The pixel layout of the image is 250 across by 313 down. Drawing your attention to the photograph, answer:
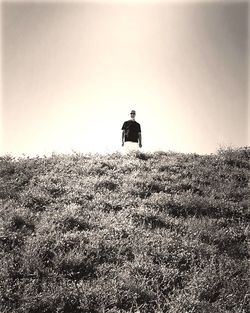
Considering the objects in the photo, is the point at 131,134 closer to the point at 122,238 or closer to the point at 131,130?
the point at 131,130

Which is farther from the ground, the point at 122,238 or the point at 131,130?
the point at 131,130

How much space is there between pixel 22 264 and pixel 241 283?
13.5ft

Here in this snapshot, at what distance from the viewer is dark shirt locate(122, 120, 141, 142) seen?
1917 centimetres

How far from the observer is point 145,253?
9273 millimetres

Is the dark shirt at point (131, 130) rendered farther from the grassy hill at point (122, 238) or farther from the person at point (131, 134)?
the grassy hill at point (122, 238)

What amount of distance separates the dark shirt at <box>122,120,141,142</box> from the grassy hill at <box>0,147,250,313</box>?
110 inches

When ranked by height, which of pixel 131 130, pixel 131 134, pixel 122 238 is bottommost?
pixel 122 238

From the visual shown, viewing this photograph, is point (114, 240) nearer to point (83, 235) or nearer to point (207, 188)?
point (83, 235)

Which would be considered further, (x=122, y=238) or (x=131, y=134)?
(x=131, y=134)

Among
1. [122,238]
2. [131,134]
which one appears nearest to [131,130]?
[131,134]

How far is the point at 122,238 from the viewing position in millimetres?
10164

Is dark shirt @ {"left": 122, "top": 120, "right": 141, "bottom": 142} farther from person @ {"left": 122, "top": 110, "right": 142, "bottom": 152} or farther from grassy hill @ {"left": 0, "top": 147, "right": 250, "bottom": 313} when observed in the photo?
grassy hill @ {"left": 0, "top": 147, "right": 250, "bottom": 313}

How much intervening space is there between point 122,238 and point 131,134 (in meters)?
9.46

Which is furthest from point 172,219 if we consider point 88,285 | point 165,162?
point 165,162
